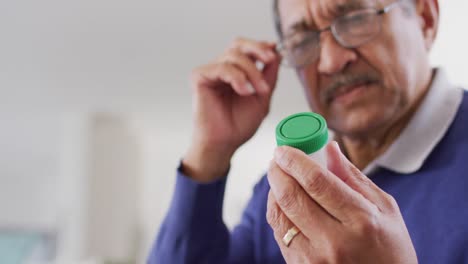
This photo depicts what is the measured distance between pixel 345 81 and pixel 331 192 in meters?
0.47

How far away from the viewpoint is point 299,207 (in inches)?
16.6

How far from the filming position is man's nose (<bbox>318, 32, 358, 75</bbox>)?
82 cm

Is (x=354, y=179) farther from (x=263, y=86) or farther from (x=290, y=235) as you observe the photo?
(x=263, y=86)

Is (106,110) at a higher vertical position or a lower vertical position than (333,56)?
lower

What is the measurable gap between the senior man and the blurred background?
82 cm

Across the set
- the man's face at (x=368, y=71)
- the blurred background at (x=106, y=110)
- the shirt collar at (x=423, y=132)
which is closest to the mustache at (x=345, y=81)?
the man's face at (x=368, y=71)

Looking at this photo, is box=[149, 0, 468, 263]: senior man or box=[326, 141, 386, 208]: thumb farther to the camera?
box=[149, 0, 468, 263]: senior man

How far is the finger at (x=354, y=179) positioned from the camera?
421 mm

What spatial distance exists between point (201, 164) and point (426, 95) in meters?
0.44

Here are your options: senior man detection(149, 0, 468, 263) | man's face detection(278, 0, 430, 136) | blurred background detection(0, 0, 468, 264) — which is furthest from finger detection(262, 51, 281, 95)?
blurred background detection(0, 0, 468, 264)

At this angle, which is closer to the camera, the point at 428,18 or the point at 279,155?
the point at 279,155

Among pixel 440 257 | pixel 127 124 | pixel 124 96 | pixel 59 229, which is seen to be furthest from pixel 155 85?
pixel 440 257

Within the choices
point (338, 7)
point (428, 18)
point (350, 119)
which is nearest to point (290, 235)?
point (350, 119)

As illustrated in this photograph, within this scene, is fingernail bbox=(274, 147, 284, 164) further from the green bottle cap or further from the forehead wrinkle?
the forehead wrinkle
